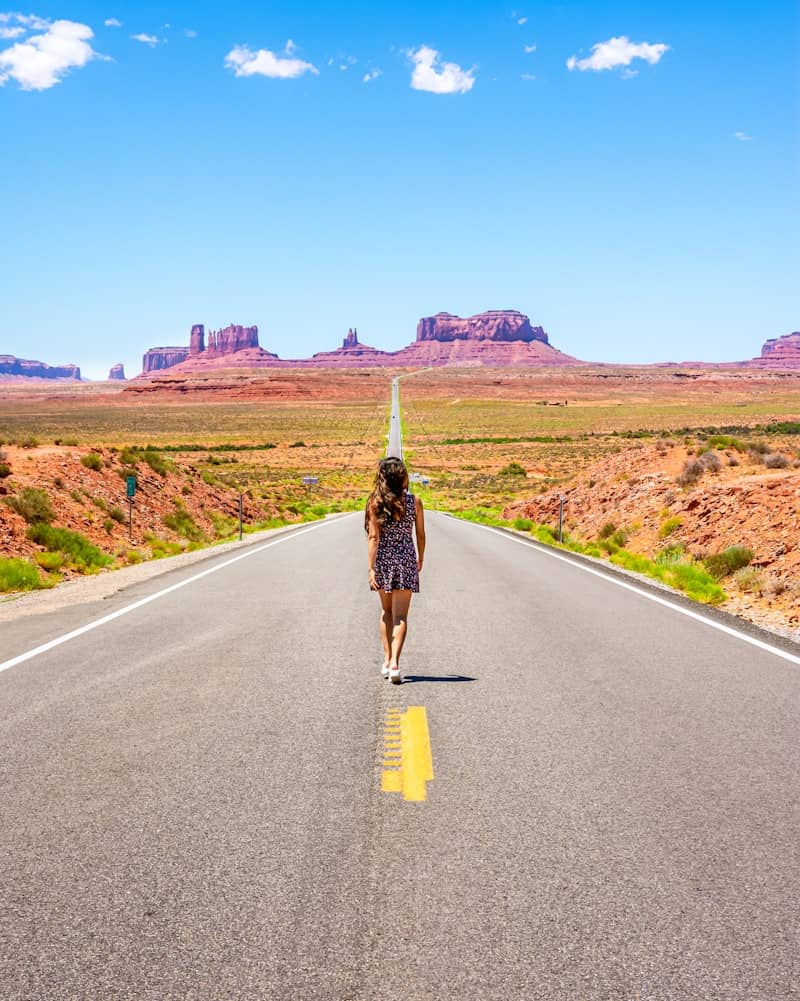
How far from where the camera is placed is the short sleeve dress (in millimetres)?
7488

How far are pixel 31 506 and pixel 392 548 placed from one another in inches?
549

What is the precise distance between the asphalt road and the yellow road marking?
0.08 m

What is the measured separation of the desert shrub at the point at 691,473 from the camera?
75.7 ft

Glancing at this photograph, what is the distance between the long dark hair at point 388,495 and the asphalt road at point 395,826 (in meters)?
1.33

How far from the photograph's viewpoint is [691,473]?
917 inches

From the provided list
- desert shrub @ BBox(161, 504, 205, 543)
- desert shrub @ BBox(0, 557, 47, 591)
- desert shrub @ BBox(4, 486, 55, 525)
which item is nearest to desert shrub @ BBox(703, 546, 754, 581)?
desert shrub @ BBox(0, 557, 47, 591)

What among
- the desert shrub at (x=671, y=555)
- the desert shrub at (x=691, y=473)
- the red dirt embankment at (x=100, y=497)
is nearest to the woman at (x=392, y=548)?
the desert shrub at (x=671, y=555)

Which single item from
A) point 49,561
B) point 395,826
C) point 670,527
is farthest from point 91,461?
point 395,826

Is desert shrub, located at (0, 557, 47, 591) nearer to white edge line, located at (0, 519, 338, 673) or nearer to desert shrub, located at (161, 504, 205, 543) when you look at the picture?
white edge line, located at (0, 519, 338, 673)

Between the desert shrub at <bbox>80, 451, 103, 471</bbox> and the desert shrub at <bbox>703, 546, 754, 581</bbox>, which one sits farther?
the desert shrub at <bbox>80, 451, 103, 471</bbox>

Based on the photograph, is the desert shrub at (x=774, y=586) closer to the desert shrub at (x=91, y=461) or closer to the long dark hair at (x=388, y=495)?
the long dark hair at (x=388, y=495)

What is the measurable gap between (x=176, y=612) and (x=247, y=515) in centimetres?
2194

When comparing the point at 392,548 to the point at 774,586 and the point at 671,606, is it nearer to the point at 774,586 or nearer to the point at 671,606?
the point at 671,606

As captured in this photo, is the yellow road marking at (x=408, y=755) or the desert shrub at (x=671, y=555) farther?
the desert shrub at (x=671, y=555)
